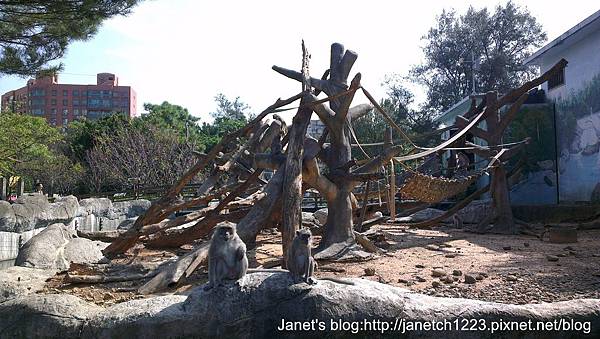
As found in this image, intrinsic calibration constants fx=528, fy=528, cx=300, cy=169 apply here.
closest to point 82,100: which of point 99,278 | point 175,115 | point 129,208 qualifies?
point 175,115

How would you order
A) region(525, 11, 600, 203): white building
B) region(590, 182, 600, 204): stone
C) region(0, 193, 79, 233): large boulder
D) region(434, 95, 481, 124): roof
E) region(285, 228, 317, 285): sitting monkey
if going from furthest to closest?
region(434, 95, 481, 124): roof, region(525, 11, 600, 203): white building, region(590, 182, 600, 204): stone, region(0, 193, 79, 233): large boulder, region(285, 228, 317, 285): sitting monkey

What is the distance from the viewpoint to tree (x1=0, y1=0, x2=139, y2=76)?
10.2 m

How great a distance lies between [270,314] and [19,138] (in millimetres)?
21514

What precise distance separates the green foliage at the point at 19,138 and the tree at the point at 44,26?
946cm

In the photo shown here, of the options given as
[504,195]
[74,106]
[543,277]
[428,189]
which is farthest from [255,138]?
[74,106]

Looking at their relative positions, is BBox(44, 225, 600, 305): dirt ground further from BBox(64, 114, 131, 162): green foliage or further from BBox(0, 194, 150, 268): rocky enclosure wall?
BBox(64, 114, 131, 162): green foliage

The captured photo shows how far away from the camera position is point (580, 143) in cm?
1413

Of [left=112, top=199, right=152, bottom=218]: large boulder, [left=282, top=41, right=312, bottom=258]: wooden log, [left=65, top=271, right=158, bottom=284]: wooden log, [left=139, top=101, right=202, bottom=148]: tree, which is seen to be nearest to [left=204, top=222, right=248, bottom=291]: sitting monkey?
[left=282, top=41, right=312, bottom=258]: wooden log

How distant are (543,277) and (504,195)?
18.0ft

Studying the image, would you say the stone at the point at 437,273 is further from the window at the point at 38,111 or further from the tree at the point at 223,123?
the window at the point at 38,111

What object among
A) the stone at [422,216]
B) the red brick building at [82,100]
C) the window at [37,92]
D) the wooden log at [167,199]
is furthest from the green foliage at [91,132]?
the window at [37,92]

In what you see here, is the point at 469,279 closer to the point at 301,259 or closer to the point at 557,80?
the point at 301,259

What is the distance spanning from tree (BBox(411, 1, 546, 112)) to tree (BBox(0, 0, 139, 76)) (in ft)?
75.7

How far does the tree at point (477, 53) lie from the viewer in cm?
3023
